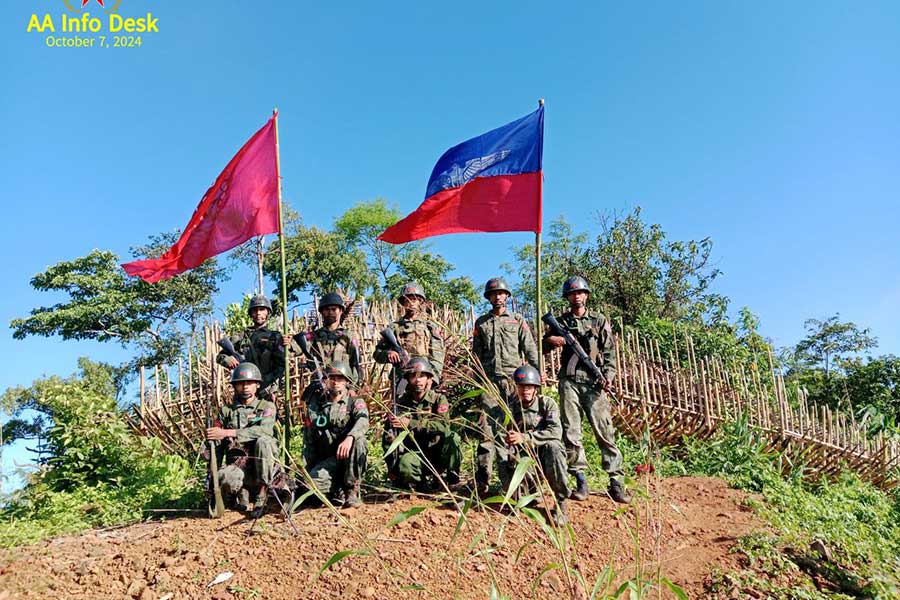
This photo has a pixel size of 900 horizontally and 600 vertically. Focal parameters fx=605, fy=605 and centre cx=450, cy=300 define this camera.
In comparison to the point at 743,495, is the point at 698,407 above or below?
above

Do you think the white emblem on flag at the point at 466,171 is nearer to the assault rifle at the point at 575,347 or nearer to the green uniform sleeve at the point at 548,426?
the assault rifle at the point at 575,347

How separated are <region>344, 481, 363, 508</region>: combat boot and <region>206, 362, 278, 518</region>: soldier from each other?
2.16ft

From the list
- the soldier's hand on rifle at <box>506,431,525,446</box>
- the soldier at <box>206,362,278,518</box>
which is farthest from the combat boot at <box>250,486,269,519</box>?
the soldier's hand on rifle at <box>506,431,525,446</box>

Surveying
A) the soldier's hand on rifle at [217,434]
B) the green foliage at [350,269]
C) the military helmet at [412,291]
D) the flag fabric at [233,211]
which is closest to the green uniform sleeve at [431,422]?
the military helmet at [412,291]

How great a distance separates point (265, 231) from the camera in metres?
6.41

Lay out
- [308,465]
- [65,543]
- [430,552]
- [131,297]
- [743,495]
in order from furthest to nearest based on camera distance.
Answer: [131,297]
[743,495]
[308,465]
[65,543]
[430,552]

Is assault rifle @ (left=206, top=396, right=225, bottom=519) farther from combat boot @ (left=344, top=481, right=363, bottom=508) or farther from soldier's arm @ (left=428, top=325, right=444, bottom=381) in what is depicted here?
soldier's arm @ (left=428, top=325, right=444, bottom=381)

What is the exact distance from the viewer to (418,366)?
18.1 feet

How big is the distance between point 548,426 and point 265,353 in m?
3.34

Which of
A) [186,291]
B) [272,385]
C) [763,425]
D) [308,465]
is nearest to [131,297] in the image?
[186,291]

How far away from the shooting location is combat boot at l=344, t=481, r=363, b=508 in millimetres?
5083

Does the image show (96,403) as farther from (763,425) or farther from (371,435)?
(763,425)

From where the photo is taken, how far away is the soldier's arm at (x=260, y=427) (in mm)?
5316

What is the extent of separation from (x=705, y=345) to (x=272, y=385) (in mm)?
9031
